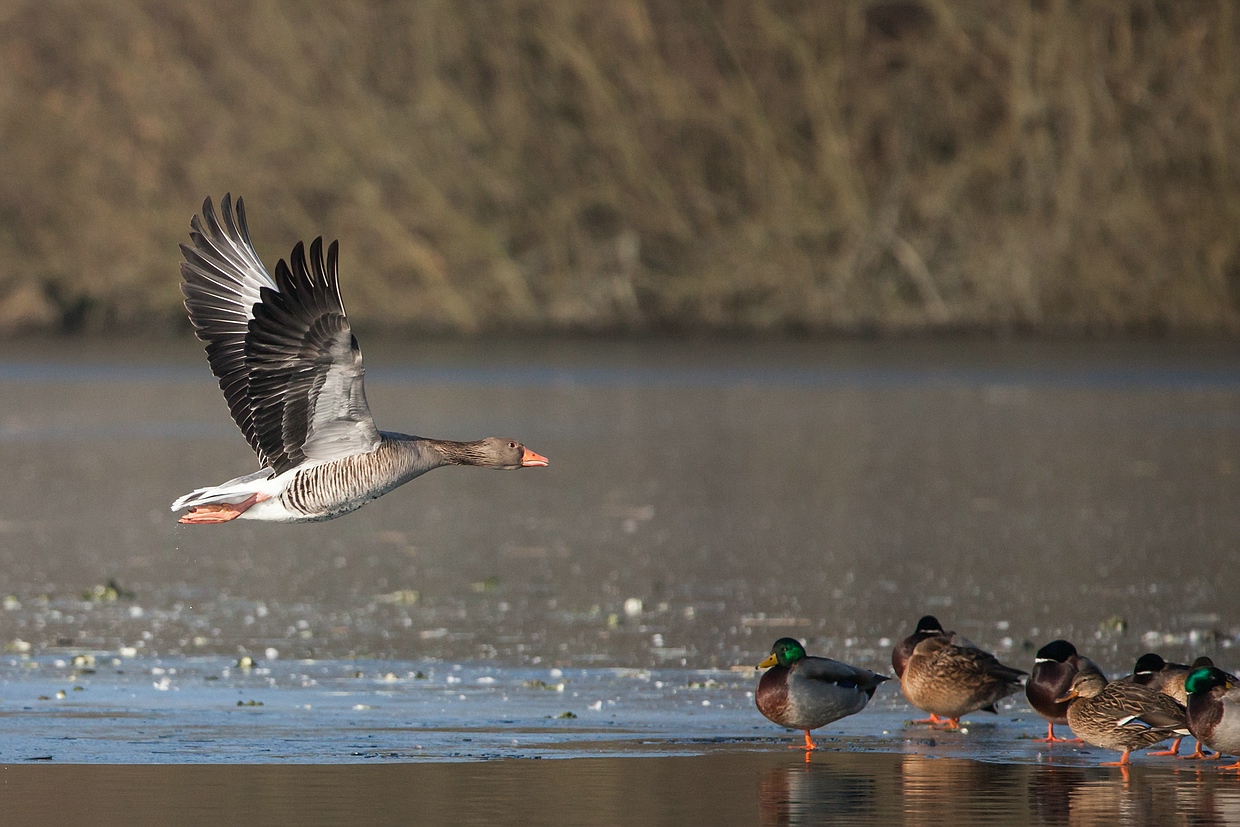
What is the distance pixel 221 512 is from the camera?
7.94 metres

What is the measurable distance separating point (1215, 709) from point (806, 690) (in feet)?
4.67

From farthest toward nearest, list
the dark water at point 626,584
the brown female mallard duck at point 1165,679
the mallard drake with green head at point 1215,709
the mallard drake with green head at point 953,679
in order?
the mallard drake with green head at point 953,679, the brown female mallard duck at point 1165,679, the dark water at point 626,584, the mallard drake with green head at point 1215,709

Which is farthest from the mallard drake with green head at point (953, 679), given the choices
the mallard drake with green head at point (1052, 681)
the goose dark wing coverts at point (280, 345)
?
the goose dark wing coverts at point (280, 345)

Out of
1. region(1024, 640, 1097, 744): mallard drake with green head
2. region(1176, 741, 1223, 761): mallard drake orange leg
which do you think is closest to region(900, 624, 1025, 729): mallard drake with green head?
region(1024, 640, 1097, 744): mallard drake with green head

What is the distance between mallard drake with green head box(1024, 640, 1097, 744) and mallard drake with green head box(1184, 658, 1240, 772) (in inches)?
21.2

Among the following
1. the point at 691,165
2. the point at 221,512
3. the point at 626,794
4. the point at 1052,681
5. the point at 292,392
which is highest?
the point at 691,165

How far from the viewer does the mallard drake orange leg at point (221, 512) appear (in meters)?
7.91

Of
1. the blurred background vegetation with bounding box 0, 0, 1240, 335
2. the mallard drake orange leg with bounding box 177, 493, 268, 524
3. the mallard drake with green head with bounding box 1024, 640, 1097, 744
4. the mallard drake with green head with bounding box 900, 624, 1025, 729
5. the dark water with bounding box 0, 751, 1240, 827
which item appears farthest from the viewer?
the blurred background vegetation with bounding box 0, 0, 1240, 335

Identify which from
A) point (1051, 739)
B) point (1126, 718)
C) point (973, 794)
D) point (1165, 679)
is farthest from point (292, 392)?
point (1165, 679)

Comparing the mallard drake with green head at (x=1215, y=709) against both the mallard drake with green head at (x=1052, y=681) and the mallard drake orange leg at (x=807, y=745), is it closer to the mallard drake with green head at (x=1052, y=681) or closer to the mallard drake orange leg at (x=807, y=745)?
the mallard drake with green head at (x=1052, y=681)

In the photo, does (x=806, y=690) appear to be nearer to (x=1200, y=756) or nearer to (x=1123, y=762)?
(x=1123, y=762)

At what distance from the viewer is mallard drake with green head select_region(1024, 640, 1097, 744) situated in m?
7.46

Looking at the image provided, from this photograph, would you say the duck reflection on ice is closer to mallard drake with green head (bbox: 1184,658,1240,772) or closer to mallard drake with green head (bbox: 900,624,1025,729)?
mallard drake with green head (bbox: 1184,658,1240,772)

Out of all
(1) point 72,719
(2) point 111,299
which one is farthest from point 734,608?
(2) point 111,299
